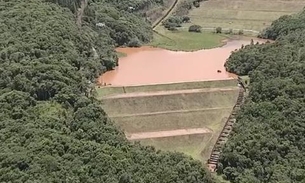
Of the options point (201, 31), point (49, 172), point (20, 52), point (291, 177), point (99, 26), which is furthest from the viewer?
point (201, 31)

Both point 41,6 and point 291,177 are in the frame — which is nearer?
Result: point 291,177

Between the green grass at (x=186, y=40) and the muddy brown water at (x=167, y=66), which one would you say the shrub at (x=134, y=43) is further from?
the green grass at (x=186, y=40)

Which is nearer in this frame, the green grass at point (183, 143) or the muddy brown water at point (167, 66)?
the green grass at point (183, 143)

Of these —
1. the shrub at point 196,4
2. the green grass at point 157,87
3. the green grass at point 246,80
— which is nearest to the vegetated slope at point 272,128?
the green grass at point 246,80

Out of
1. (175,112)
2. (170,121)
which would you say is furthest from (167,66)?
(170,121)

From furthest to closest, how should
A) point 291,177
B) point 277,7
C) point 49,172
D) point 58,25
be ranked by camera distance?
1. point 277,7
2. point 58,25
3. point 291,177
4. point 49,172

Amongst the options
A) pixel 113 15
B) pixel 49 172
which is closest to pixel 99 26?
pixel 113 15

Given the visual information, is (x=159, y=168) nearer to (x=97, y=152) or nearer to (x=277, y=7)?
(x=97, y=152)

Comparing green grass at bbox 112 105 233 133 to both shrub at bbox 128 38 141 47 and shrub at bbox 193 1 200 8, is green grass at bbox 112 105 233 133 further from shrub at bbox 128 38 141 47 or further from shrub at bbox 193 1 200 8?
shrub at bbox 193 1 200 8

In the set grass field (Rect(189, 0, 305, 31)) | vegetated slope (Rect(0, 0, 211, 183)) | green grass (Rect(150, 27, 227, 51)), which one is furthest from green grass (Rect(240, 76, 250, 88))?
grass field (Rect(189, 0, 305, 31))
